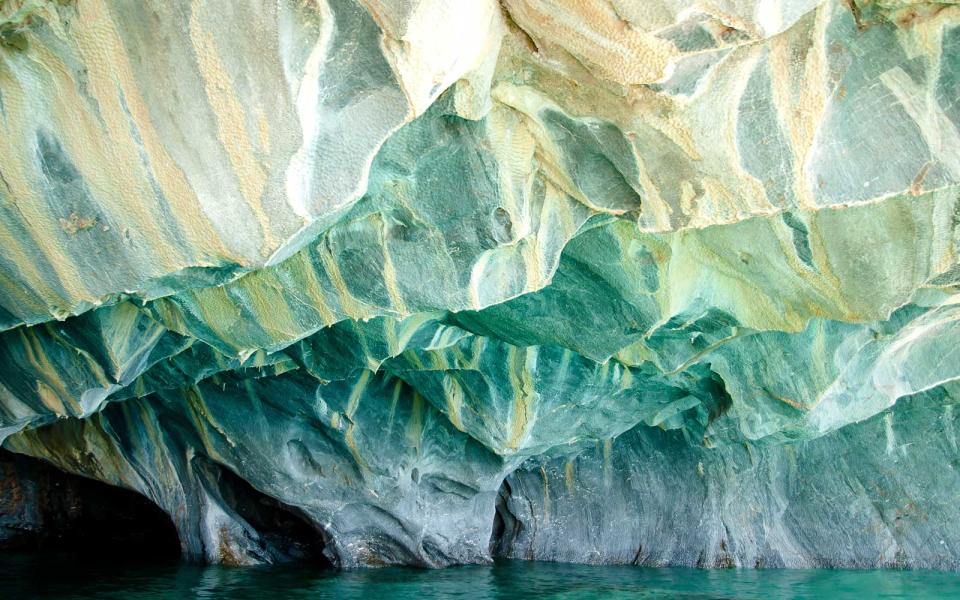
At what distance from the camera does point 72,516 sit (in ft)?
43.1

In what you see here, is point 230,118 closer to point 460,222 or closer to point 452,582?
point 460,222

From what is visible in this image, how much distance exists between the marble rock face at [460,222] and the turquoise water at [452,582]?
3.68 ft

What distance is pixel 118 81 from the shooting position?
4039 mm

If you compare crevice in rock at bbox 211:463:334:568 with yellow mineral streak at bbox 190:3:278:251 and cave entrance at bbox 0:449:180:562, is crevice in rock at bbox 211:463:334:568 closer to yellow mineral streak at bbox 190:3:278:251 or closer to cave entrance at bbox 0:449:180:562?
cave entrance at bbox 0:449:180:562

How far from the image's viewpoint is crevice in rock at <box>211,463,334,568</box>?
37.1 feet

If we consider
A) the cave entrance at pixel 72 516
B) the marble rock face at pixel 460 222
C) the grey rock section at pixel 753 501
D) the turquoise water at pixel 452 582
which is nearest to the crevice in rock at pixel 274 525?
the turquoise water at pixel 452 582

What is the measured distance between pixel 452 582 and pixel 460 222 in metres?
5.81

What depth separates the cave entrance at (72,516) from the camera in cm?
1250

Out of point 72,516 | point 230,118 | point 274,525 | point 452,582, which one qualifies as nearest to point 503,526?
point 452,582

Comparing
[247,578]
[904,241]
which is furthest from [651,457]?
[904,241]

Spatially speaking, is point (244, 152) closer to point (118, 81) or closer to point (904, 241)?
Answer: point (118, 81)

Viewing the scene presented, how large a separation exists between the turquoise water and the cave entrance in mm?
1335

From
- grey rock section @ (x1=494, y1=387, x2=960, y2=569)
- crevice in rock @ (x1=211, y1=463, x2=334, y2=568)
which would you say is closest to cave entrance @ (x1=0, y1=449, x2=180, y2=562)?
crevice in rock @ (x1=211, y1=463, x2=334, y2=568)

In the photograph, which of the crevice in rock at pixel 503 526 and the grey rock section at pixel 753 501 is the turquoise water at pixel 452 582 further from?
the crevice in rock at pixel 503 526
